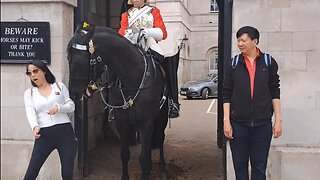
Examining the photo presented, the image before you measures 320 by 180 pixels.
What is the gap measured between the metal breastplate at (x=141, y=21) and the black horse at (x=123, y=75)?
1.79 feet

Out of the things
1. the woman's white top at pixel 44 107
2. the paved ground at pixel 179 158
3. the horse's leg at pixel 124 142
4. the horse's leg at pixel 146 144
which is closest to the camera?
the woman's white top at pixel 44 107

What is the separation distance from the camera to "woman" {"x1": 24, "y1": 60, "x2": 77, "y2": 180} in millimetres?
4117

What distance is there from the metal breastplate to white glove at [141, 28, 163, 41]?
16 cm

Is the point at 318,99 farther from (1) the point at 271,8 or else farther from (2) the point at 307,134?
(1) the point at 271,8

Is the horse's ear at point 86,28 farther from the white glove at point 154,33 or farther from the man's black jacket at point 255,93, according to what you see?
the man's black jacket at point 255,93

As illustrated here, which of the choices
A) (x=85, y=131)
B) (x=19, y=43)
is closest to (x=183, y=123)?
(x=85, y=131)

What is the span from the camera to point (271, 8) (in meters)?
5.18

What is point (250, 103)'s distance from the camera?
12.7 ft

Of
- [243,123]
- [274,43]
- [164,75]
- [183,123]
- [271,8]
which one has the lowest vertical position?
[183,123]

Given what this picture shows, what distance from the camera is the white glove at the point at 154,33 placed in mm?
5285

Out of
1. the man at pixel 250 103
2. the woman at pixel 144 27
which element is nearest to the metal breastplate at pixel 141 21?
the woman at pixel 144 27

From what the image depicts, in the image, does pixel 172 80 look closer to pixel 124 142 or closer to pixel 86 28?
pixel 124 142

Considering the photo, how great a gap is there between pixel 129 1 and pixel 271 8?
178 cm

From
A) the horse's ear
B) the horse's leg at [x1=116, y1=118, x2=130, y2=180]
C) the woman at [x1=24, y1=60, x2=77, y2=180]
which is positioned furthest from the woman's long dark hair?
the horse's leg at [x1=116, y1=118, x2=130, y2=180]
